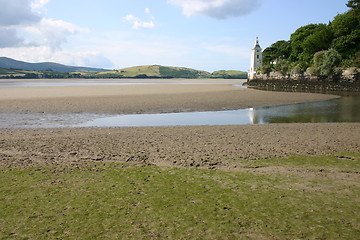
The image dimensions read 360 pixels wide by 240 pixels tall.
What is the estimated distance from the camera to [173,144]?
11875mm

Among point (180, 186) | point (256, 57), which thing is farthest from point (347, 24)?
point (180, 186)

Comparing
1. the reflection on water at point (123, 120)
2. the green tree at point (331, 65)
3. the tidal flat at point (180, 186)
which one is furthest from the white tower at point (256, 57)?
the tidal flat at point (180, 186)

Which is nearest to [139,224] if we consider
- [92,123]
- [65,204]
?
[65,204]

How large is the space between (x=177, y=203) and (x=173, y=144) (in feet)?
19.2

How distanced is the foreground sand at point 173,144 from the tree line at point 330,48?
179 feet

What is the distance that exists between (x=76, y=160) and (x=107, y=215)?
4546 mm

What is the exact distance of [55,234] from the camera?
4754 mm

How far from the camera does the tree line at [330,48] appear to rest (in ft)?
207

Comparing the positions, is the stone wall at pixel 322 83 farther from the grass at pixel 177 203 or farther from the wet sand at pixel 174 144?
the grass at pixel 177 203

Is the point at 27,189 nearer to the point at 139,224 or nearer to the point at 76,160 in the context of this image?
the point at 76,160

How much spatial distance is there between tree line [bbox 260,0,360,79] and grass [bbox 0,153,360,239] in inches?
2453

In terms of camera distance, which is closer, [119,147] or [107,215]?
[107,215]

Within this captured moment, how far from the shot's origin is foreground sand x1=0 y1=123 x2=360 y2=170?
9.65 m

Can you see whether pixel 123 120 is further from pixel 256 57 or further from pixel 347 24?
pixel 256 57
